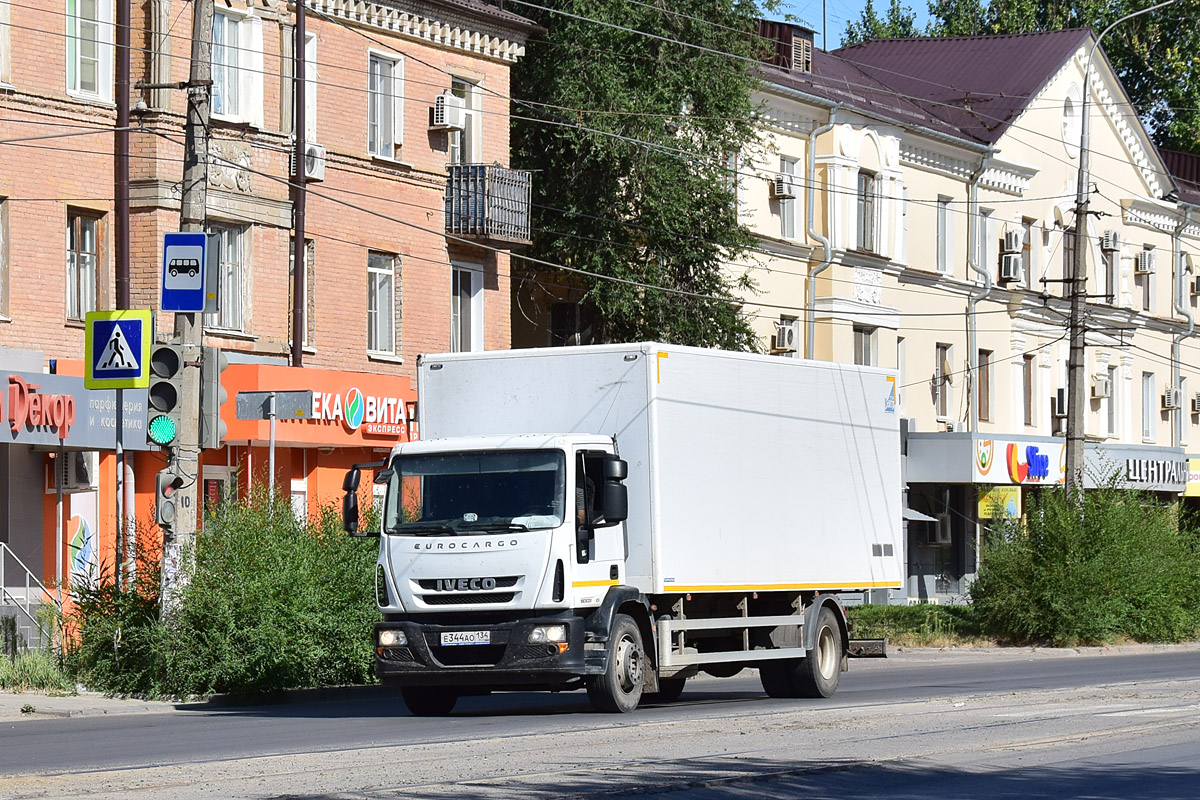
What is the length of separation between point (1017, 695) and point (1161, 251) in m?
41.3

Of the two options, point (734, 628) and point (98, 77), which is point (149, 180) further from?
point (734, 628)

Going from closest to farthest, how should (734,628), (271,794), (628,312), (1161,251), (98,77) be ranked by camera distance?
(271,794) < (734,628) < (98,77) < (628,312) < (1161,251)

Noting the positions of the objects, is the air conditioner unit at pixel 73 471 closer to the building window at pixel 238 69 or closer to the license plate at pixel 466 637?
the building window at pixel 238 69

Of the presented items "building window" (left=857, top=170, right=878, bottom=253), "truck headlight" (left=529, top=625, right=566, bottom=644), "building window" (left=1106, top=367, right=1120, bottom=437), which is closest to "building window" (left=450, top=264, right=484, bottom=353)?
"building window" (left=857, top=170, right=878, bottom=253)

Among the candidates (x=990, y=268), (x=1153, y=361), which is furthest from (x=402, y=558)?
(x=1153, y=361)

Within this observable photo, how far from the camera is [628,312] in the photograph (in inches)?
1487

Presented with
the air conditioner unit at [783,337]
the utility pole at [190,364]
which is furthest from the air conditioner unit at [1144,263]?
the utility pole at [190,364]

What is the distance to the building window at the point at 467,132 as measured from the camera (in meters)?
34.7

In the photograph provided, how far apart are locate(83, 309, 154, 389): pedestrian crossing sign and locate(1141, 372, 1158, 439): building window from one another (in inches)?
1695

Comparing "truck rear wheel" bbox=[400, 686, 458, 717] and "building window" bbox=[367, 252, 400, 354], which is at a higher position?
"building window" bbox=[367, 252, 400, 354]

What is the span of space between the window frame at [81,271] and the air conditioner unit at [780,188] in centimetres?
1801

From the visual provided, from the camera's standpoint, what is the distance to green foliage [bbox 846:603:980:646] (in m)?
33.5

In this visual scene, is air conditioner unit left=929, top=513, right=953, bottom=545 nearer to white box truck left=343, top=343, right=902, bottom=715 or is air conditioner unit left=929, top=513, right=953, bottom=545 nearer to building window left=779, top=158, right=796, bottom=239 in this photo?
building window left=779, top=158, right=796, bottom=239

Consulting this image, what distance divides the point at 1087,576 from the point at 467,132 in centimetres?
1332
